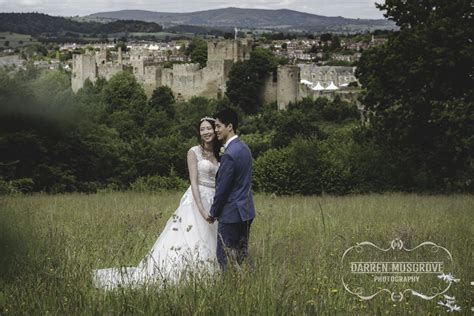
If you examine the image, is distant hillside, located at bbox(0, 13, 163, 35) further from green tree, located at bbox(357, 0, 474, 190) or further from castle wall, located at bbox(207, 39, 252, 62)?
castle wall, located at bbox(207, 39, 252, 62)

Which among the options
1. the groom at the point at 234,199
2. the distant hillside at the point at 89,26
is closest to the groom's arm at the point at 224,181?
the groom at the point at 234,199

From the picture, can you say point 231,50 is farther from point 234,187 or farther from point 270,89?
point 234,187

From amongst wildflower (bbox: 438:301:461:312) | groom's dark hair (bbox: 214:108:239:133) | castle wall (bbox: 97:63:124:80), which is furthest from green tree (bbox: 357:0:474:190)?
castle wall (bbox: 97:63:124:80)

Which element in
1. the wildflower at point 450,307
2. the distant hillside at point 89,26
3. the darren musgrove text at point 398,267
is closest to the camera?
the wildflower at point 450,307

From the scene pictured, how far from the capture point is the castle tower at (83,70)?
6122cm

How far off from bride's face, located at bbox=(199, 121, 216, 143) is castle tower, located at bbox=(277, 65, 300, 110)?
1740 inches

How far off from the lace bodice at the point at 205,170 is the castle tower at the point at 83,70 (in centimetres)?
5697

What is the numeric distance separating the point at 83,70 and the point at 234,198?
5834 centimetres

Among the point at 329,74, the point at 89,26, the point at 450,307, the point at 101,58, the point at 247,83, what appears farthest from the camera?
the point at 89,26

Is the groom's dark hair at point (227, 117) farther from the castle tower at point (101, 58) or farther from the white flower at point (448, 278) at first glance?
the castle tower at point (101, 58)

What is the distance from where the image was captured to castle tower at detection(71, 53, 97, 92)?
2410 inches

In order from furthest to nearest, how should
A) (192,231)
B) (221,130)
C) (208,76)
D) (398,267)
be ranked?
(208,76) → (192,231) → (221,130) → (398,267)

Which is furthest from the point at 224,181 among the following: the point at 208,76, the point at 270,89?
the point at 208,76

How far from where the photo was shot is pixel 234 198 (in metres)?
4.96
